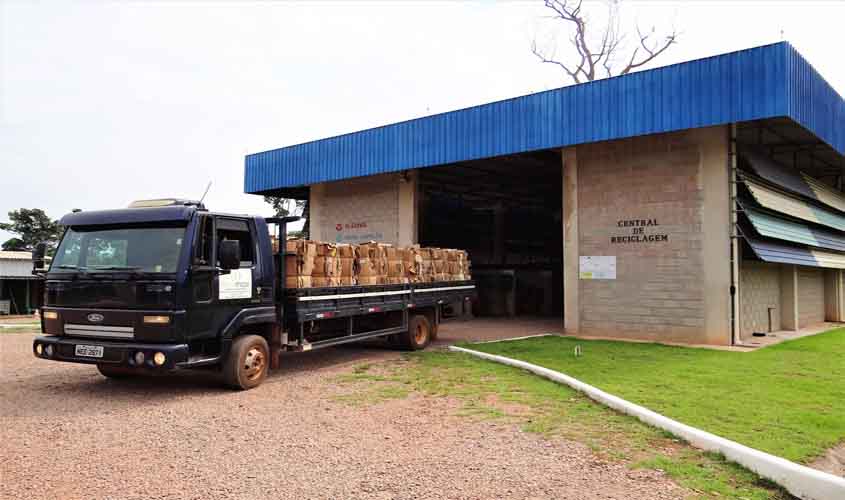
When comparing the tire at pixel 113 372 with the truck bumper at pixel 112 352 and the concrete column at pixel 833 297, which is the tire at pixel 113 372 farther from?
the concrete column at pixel 833 297

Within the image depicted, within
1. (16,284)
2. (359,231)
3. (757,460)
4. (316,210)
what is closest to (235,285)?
(757,460)

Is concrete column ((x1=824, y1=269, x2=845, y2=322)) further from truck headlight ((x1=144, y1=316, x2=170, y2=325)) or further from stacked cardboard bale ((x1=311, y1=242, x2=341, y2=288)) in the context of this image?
truck headlight ((x1=144, y1=316, x2=170, y2=325))

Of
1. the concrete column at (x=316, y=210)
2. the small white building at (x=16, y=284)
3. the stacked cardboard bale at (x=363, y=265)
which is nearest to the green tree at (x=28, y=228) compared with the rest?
the small white building at (x=16, y=284)

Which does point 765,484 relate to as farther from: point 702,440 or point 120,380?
→ point 120,380

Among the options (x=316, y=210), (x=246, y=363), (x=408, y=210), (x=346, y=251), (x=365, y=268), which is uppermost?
(x=316, y=210)

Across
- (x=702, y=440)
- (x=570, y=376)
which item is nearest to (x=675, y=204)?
(x=570, y=376)

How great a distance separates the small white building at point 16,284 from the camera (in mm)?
28531

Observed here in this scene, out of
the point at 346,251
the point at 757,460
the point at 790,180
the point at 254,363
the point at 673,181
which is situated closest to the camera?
the point at 757,460

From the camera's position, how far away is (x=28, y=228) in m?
44.2

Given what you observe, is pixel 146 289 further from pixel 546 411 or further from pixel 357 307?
pixel 546 411

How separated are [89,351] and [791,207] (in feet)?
54.0

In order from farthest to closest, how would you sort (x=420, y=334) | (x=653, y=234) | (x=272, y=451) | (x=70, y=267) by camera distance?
(x=653, y=234), (x=420, y=334), (x=70, y=267), (x=272, y=451)

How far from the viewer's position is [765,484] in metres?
4.58

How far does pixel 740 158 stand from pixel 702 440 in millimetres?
10604
